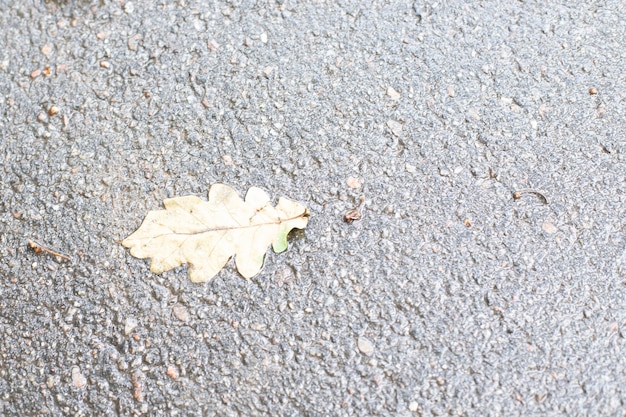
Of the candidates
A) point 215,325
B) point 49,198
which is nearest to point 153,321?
point 215,325

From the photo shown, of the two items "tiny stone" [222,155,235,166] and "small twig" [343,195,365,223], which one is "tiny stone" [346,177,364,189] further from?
"tiny stone" [222,155,235,166]

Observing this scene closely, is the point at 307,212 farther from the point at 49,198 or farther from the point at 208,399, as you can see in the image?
the point at 49,198

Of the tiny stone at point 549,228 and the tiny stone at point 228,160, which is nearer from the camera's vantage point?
the tiny stone at point 549,228

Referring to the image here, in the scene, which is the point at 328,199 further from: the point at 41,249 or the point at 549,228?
the point at 41,249

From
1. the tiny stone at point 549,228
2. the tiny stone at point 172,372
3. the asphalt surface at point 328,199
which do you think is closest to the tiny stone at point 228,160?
the asphalt surface at point 328,199

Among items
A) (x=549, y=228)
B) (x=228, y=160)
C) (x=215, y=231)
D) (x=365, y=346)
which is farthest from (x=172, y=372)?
(x=549, y=228)

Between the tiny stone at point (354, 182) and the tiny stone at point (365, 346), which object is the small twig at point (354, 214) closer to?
the tiny stone at point (354, 182)
